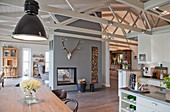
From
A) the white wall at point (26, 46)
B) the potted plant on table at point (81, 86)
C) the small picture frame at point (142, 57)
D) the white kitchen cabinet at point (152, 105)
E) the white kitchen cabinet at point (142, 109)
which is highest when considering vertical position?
the white wall at point (26, 46)

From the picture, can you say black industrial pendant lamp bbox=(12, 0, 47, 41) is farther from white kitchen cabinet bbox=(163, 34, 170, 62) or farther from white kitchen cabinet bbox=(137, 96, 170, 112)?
white kitchen cabinet bbox=(163, 34, 170, 62)

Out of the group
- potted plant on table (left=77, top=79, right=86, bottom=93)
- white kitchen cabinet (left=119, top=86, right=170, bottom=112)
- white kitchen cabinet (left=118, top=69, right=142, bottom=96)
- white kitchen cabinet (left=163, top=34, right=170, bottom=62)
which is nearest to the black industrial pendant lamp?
white kitchen cabinet (left=119, top=86, right=170, bottom=112)

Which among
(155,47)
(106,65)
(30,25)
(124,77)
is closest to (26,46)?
(106,65)

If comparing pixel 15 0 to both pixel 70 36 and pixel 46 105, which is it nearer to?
pixel 46 105

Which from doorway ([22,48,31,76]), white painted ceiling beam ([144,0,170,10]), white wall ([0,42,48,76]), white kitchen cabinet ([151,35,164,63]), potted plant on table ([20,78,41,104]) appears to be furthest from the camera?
doorway ([22,48,31,76])

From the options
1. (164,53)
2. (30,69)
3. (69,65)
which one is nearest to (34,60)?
(30,69)

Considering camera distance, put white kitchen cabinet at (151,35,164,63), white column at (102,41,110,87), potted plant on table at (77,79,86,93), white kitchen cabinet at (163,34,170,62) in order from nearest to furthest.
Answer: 1. white kitchen cabinet at (163,34,170,62)
2. white kitchen cabinet at (151,35,164,63)
3. potted plant on table at (77,79,86,93)
4. white column at (102,41,110,87)

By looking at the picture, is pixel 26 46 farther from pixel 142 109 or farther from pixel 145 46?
pixel 142 109

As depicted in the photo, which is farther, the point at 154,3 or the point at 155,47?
the point at 155,47

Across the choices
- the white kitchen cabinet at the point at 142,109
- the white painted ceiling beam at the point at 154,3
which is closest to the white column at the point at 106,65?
the white painted ceiling beam at the point at 154,3

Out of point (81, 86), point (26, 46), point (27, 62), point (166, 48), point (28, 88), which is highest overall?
point (26, 46)

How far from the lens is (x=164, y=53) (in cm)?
469

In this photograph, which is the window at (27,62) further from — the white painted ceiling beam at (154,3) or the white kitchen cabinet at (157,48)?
the white painted ceiling beam at (154,3)

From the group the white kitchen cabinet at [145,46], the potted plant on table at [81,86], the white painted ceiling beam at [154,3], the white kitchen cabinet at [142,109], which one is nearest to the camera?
the white kitchen cabinet at [142,109]
